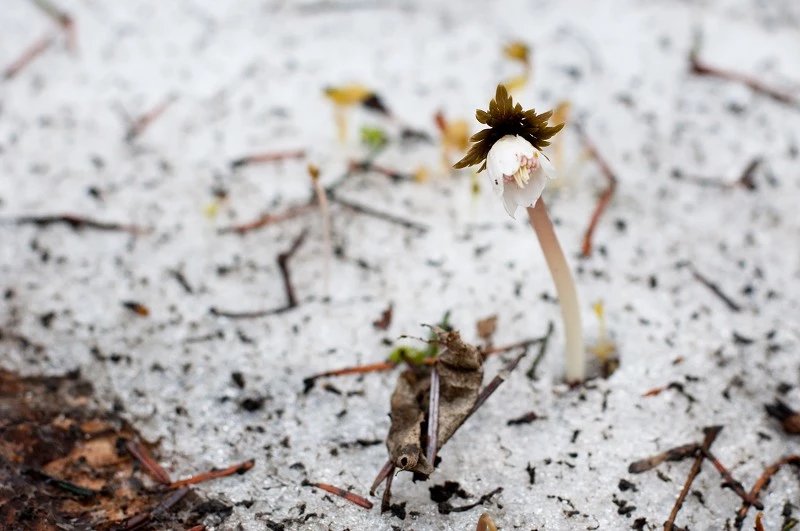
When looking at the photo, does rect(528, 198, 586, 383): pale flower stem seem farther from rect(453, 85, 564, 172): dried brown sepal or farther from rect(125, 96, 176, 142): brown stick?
rect(125, 96, 176, 142): brown stick

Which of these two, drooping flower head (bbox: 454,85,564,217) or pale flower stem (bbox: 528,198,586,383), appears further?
pale flower stem (bbox: 528,198,586,383)

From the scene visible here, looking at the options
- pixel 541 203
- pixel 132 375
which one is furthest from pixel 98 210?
pixel 541 203

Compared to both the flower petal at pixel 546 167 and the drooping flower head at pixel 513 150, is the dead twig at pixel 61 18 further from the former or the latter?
the flower petal at pixel 546 167

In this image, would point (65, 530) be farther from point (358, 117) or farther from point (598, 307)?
point (358, 117)

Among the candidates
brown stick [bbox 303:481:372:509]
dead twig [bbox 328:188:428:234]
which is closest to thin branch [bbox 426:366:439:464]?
brown stick [bbox 303:481:372:509]

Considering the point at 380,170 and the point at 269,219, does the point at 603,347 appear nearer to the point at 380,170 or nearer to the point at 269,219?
→ the point at 380,170

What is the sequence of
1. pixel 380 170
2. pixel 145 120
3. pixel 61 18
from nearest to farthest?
pixel 380 170
pixel 145 120
pixel 61 18

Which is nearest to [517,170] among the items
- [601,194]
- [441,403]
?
[441,403]
